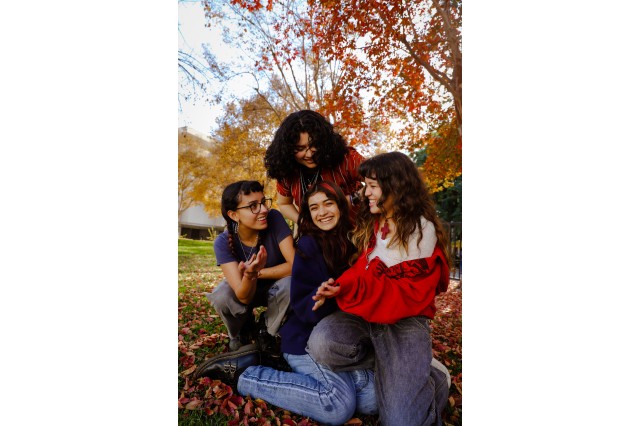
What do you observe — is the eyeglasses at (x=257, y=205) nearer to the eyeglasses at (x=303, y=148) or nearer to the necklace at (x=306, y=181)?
the necklace at (x=306, y=181)

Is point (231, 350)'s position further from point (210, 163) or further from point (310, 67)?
point (310, 67)

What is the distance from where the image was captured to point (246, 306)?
96.4 inches

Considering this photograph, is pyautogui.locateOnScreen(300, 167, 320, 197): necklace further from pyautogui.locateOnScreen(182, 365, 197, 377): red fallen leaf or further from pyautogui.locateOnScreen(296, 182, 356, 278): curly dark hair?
pyautogui.locateOnScreen(182, 365, 197, 377): red fallen leaf

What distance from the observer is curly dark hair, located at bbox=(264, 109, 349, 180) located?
2293 millimetres

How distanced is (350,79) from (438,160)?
0.65 meters

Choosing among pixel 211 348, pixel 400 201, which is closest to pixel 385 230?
pixel 400 201

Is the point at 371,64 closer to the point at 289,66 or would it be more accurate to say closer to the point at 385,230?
the point at 289,66

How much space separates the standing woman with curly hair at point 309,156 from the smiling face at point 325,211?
0.38ft

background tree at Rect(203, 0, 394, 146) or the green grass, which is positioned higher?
background tree at Rect(203, 0, 394, 146)

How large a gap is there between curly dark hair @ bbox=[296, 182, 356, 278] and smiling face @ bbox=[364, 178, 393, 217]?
13 cm

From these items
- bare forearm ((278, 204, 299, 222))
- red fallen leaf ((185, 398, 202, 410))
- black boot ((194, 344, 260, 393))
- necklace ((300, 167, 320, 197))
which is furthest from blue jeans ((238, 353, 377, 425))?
necklace ((300, 167, 320, 197))

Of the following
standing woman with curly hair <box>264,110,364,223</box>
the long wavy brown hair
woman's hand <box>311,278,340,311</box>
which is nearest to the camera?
woman's hand <box>311,278,340,311</box>

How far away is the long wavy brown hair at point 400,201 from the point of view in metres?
2.06
